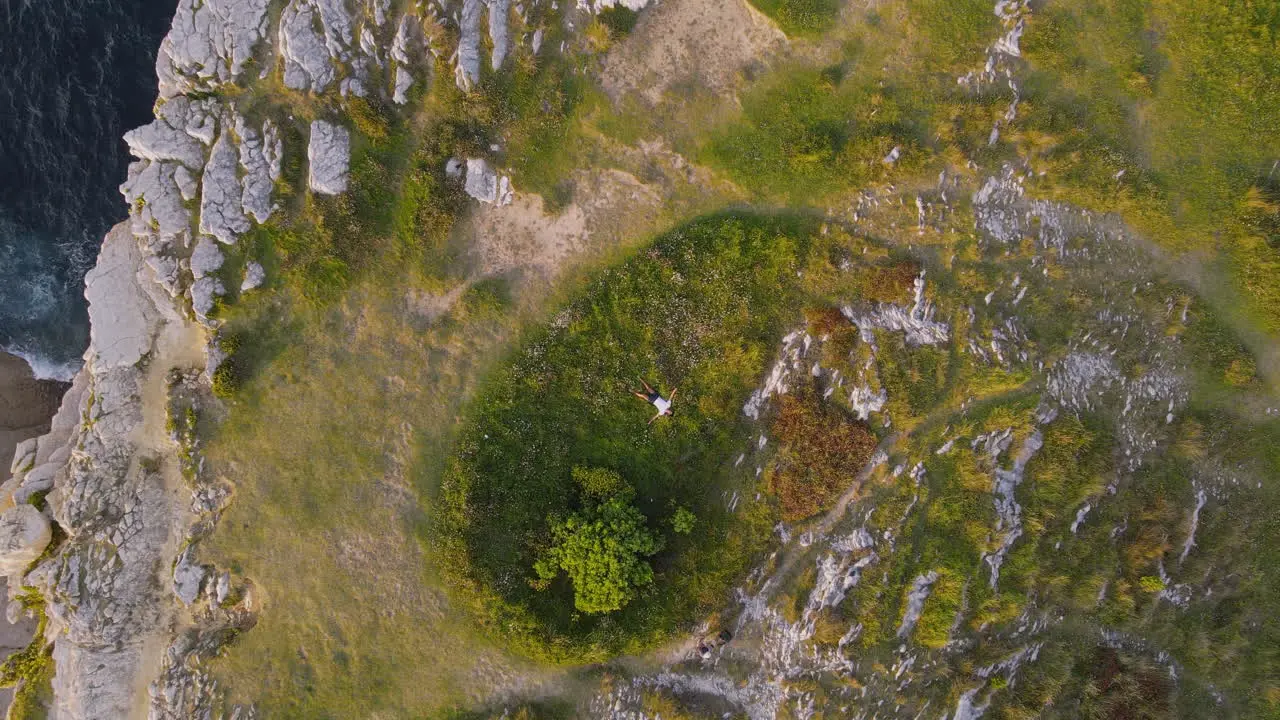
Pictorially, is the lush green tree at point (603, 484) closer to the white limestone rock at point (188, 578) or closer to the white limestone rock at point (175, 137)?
the white limestone rock at point (188, 578)

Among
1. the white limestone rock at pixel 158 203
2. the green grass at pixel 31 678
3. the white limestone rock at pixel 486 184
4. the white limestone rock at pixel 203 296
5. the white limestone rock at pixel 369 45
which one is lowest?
the green grass at pixel 31 678

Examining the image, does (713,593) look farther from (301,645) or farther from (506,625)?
(301,645)

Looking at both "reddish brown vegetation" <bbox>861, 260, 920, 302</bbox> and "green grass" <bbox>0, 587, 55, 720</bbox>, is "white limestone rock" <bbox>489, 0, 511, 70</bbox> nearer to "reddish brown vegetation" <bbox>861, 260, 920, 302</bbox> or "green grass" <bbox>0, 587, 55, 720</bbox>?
"reddish brown vegetation" <bbox>861, 260, 920, 302</bbox>

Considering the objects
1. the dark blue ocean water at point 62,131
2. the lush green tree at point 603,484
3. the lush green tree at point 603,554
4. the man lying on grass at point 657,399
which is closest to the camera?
the lush green tree at point 603,554

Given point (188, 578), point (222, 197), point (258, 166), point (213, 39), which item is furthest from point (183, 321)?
point (213, 39)

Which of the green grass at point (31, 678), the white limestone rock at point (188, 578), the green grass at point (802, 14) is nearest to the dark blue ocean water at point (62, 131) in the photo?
the green grass at point (31, 678)

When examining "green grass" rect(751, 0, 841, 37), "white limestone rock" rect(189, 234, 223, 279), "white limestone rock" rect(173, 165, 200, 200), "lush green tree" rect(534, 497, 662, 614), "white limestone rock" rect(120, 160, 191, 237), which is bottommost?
"lush green tree" rect(534, 497, 662, 614)

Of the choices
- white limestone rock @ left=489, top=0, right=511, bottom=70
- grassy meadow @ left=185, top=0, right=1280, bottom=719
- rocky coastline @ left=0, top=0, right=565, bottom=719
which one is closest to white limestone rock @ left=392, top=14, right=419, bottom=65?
rocky coastline @ left=0, top=0, right=565, bottom=719
